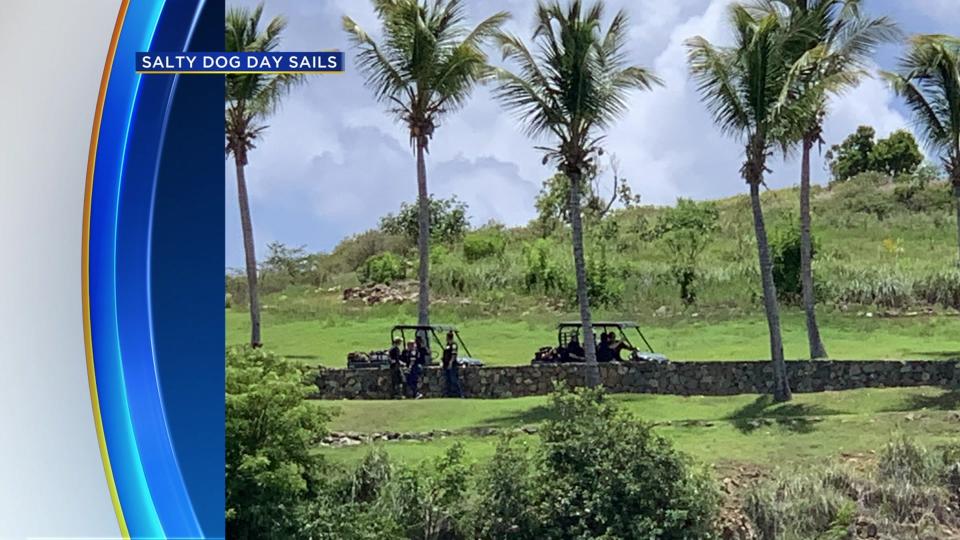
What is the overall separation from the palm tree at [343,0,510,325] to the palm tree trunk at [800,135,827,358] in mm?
2017

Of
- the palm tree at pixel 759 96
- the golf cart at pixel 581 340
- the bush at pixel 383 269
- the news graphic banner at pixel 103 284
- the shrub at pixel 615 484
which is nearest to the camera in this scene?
the news graphic banner at pixel 103 284

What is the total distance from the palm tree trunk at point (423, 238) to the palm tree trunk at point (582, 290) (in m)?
0.92

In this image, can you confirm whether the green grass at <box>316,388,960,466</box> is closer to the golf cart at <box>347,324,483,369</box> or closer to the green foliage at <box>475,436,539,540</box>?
the green foliage at <box>475,436,539,540</box>

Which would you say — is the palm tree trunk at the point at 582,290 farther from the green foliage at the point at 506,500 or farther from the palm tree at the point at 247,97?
Answer: the palm tree at the point at 247,97

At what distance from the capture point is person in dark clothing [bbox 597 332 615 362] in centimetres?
760

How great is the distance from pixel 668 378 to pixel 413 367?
1.60m

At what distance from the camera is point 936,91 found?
7312 mm

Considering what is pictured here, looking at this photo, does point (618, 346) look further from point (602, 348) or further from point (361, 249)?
point (361, 249)

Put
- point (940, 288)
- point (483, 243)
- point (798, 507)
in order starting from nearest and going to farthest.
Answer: point (798, 507)
point (940, 288)
point (483, 243)

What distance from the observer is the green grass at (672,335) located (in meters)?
7.46

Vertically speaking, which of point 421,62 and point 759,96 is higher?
point 421,62

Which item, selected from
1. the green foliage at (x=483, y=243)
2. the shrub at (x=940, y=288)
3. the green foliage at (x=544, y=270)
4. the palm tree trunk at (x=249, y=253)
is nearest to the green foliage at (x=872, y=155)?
the shrub at (x=940, y=288)

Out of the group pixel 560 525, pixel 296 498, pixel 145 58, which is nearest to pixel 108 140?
pixel 145 58

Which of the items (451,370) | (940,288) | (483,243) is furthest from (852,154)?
(451,370)
